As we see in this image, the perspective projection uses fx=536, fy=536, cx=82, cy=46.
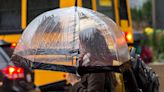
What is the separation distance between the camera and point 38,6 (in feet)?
32.1

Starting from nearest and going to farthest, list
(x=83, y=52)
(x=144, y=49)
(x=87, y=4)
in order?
(x=83, y=52) < (x=87, y=4) < (x=144, y=49)

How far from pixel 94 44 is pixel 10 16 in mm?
6124

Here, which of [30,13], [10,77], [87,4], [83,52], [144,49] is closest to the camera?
[83,52]

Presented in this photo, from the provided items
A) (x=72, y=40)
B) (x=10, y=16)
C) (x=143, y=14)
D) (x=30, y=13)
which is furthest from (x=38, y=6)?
(x=143, y=14)

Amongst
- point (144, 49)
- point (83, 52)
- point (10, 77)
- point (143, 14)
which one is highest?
point (83, 52)

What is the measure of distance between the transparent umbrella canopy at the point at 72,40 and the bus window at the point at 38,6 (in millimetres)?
5049

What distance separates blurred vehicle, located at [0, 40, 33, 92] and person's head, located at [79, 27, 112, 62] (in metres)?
4.48

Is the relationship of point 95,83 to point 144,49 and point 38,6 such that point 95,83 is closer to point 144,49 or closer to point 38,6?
point 38,6

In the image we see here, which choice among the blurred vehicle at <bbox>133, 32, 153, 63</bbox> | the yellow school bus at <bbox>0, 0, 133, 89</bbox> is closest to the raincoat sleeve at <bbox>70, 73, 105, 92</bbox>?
the yellow school bus at <bbox>0, 0, 133, 89</bbox>

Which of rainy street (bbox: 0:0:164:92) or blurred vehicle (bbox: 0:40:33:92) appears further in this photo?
blurred vehicle (bbox: 0:40:33:92)

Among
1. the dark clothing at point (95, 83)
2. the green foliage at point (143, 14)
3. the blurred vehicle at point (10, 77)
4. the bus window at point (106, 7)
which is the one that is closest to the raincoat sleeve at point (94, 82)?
the dark clothing at point (95, 83)

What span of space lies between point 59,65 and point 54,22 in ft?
1.32

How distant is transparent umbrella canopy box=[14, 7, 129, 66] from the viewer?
434cm

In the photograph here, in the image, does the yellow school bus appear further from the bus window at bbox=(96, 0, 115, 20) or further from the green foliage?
the green foliage
